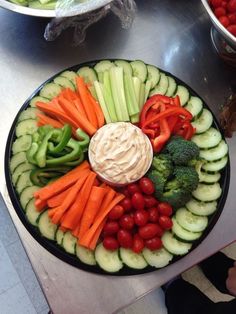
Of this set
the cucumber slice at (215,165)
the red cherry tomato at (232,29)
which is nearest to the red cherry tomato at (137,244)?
the cucumber slice at (215,165)

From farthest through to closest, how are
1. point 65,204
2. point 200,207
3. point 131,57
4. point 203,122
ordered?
point 131,57, point 203,122, point 200,207, point 65,204

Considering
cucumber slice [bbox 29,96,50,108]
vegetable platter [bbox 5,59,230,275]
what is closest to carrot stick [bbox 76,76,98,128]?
vegetable platter [bbox 5,59,230,275]

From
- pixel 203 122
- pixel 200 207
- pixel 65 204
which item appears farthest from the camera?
pixel 203 122

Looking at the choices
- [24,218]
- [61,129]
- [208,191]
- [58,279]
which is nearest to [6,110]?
[61,129]

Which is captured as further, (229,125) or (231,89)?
(231,89)

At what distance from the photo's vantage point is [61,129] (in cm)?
117

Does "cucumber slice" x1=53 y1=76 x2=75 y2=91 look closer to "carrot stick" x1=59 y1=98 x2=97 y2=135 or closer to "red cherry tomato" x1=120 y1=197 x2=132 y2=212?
"carrot stick" x1=59 y1=98 x2=97 y2=135

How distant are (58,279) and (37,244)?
116mm

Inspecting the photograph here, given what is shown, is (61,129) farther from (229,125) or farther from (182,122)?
(229,125)

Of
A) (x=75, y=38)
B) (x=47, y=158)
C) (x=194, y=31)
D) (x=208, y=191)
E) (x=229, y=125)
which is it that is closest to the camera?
(x=47, y=158)

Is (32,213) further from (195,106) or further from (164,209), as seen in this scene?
(195,106)

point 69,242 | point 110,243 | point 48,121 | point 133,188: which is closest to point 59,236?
point 69,242

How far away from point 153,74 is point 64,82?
301 mm

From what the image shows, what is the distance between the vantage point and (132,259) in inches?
45.1
